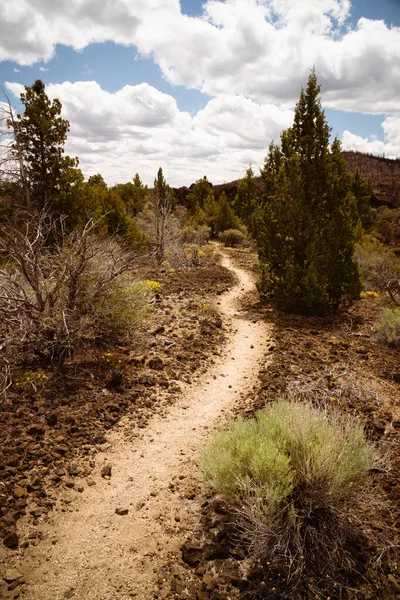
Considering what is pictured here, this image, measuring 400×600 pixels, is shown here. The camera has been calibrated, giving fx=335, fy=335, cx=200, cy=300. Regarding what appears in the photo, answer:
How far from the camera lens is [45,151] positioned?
39.1 feet

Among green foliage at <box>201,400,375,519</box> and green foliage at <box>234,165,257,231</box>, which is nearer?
green foliage at <box>201,400,375,519</box>

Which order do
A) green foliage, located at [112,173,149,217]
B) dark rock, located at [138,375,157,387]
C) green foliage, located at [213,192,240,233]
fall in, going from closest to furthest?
dark rock, located at [138,375,157,387], green foliage, located at [213,192,240,233], green foliage, located at [112,173,149,217]

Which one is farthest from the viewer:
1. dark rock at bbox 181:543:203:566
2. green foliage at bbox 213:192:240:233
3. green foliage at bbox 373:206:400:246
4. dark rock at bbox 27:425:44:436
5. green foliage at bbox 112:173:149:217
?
green foliage at bbox 112:173:149:217

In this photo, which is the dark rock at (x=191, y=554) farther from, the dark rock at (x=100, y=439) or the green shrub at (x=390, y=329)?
the green shrub at (x=390, y=329)

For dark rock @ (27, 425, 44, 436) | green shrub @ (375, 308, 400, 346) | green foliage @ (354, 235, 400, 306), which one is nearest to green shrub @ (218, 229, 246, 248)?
green foliage @ (354, 235, 400, 306)

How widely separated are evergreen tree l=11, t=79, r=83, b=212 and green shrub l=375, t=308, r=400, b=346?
429 inches

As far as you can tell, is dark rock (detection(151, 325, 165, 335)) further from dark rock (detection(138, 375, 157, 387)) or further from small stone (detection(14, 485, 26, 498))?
small stone (detection(14, 485, 26, 498))

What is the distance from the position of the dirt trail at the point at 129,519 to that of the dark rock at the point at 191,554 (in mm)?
99

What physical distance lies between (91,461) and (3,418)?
4.20 feet

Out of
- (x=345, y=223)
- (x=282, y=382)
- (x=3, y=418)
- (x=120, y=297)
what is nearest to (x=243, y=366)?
(x=282, y=382)

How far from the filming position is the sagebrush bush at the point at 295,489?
2.58 metres

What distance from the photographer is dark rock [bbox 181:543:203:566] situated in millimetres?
2766

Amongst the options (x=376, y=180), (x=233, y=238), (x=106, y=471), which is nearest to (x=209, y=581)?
(x=106, y=471)

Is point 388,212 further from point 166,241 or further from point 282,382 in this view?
point 282,382
